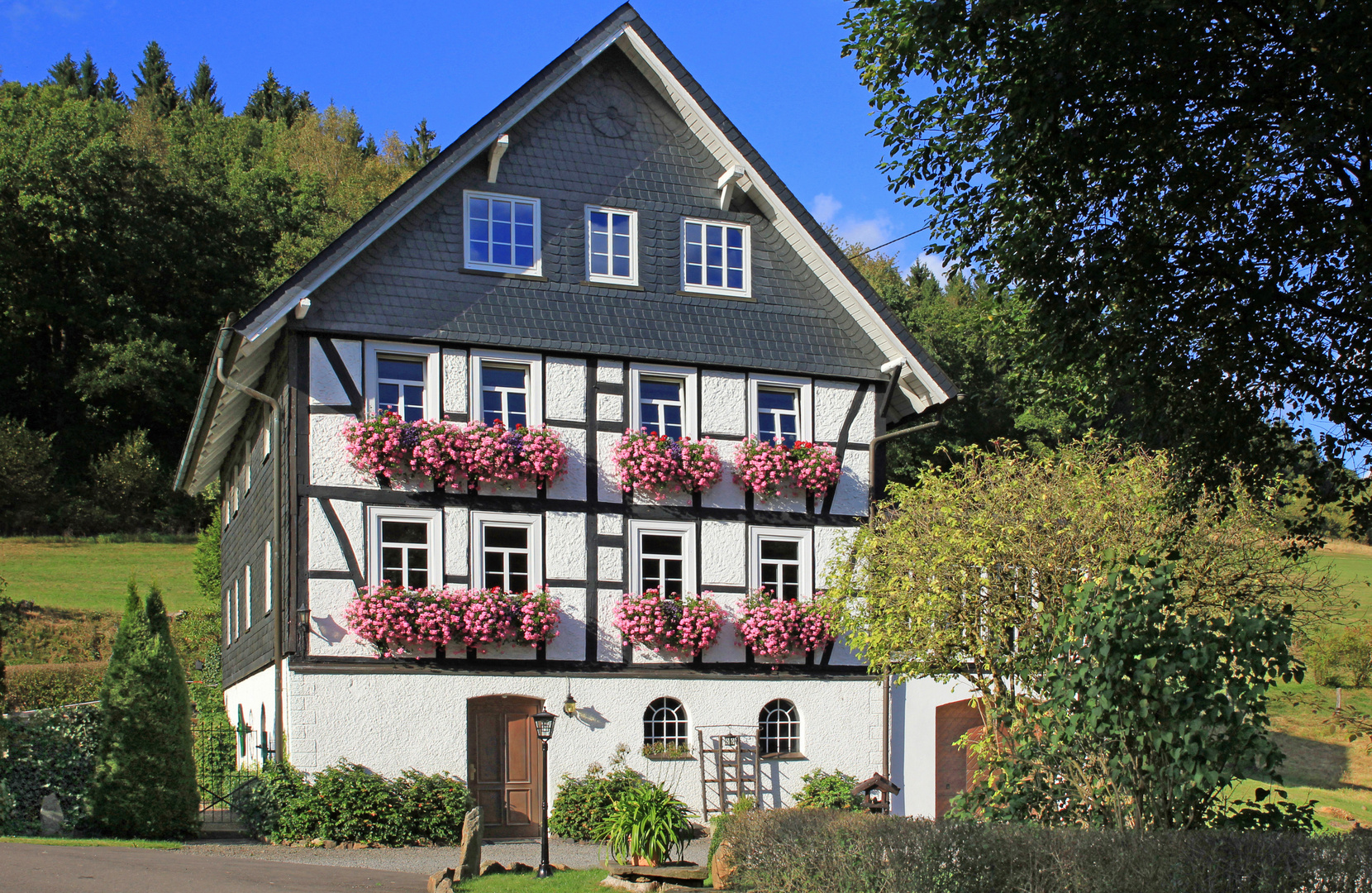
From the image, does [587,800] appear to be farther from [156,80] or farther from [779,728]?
[156,80]

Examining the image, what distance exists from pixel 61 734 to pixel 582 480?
8.26m

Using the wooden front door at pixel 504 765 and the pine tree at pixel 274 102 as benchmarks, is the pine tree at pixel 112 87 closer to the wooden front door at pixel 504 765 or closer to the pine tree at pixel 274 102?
the pine tree at pixel 274 102

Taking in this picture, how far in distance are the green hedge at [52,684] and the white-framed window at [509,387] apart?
608 inches

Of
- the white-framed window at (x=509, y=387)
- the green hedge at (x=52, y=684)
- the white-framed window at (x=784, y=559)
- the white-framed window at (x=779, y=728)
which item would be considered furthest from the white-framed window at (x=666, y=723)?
the green hedge at (x=52, y=684)

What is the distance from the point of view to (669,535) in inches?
835

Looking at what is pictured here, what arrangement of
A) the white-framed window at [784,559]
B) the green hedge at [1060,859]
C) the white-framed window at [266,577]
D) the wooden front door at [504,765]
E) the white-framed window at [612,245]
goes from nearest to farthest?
1. the green hedge at [1060,859]
2. the wooden front door at [504,765]
3. the white-framed window at [266,577]
4. the white-framed window at [612,245]
5. the white-framed window at [784,559]

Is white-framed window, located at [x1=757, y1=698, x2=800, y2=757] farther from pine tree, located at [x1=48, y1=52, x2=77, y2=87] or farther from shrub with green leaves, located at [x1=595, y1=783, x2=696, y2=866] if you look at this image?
pine tree, located at [x1=48, y1=52, x2=77, y2=87]

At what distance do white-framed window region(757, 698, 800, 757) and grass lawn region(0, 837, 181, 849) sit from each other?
8.98 m

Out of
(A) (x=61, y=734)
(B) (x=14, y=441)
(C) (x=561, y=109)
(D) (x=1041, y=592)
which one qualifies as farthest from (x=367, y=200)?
(D) (x=1041, y=592)

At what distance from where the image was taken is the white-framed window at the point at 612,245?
70.6 feet

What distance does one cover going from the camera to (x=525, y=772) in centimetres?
1986

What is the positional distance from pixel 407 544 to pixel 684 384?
5259 mm

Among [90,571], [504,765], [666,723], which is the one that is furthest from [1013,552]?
[90,571]

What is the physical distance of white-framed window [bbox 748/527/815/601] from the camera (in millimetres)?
21672
